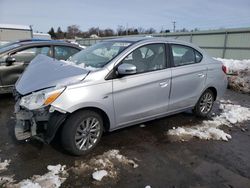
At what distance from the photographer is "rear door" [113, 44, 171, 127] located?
3.58 m

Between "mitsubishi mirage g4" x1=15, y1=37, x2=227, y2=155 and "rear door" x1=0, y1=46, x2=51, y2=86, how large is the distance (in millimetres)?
1924

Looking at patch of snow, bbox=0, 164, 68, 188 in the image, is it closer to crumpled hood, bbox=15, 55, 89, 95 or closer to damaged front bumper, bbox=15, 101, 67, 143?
damaged front bumper, bbox=15, 101, 67, 143

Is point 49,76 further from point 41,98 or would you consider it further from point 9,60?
point 9,60

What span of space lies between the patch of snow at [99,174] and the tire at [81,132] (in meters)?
0.50

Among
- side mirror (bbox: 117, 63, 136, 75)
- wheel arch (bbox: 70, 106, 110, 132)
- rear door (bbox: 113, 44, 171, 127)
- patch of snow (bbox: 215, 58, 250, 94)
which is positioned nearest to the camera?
Answer: wheel arch (bbox: 70, 106, 110, 132)

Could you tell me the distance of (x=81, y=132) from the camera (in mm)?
3312

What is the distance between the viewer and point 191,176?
306 cm

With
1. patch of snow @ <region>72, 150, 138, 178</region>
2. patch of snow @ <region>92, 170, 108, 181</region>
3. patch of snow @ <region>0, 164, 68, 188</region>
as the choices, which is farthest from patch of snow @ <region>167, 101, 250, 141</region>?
patch of snow @ <region>0, 164, 68, 188</region>

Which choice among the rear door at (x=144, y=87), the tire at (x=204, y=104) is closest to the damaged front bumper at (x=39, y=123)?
the rear door at (x=144, y=87)

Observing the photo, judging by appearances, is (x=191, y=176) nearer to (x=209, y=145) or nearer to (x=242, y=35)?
(x=209, y=145)

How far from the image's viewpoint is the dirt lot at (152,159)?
293cm

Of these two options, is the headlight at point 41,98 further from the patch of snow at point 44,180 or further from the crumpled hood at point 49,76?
the patch of snow at point 44,180

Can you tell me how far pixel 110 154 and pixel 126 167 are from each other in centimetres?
41

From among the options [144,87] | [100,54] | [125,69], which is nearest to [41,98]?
[125,69]
